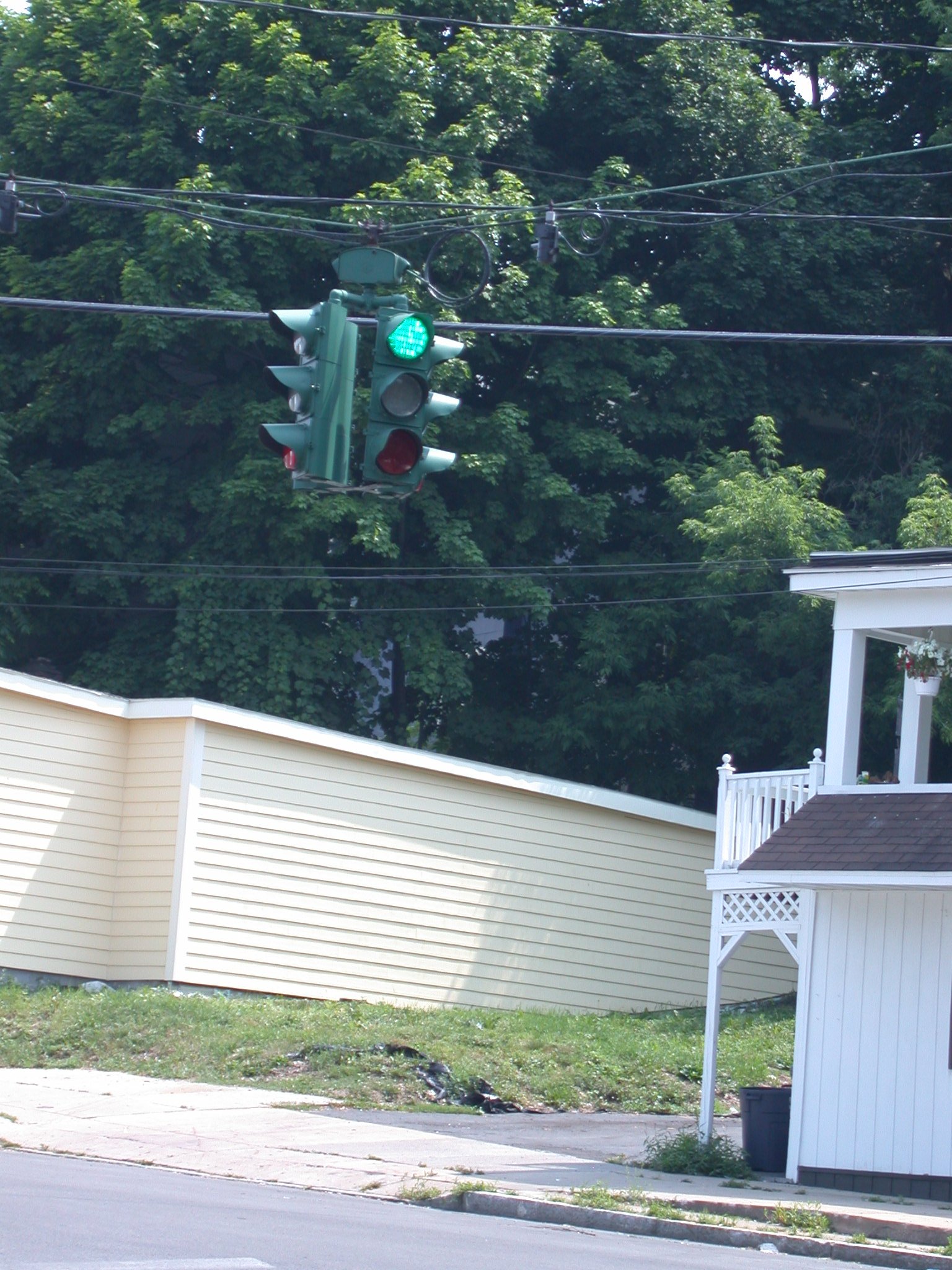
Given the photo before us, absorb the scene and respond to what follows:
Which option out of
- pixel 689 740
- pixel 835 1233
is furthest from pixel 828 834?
pixel 689 740

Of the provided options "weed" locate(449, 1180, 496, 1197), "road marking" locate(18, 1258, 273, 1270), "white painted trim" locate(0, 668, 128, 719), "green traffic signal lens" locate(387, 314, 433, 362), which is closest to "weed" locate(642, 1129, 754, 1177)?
"weed" locate(449, 1180, 496, 1197)

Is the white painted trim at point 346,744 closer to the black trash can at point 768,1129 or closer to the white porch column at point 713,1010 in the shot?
the white porch column at point 713,1010

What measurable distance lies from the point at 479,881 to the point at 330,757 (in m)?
2.79

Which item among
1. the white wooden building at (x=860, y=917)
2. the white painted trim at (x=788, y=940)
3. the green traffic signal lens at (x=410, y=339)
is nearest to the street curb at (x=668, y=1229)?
the white wooden building at (x=860, y=917)

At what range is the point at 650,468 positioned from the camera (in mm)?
30344

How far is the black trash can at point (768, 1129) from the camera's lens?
14445 mm

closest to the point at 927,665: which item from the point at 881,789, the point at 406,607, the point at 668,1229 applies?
the point at 881,789

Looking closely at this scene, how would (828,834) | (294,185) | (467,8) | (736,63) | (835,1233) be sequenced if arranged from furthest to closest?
(736,63), (467,8), (294,185), (828,834), (835,1233)

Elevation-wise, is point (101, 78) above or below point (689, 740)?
above

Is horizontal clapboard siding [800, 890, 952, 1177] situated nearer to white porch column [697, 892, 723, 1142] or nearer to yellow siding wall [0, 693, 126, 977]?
white porch column [697, 892, 723, 1142]

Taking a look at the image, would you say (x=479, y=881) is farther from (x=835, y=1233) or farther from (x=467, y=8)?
(x=467, y=8)

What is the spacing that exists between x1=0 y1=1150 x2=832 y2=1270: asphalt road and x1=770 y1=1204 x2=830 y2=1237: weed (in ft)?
2.50

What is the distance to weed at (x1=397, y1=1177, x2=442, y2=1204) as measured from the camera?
37.2ft

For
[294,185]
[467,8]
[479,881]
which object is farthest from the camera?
[467,8]
